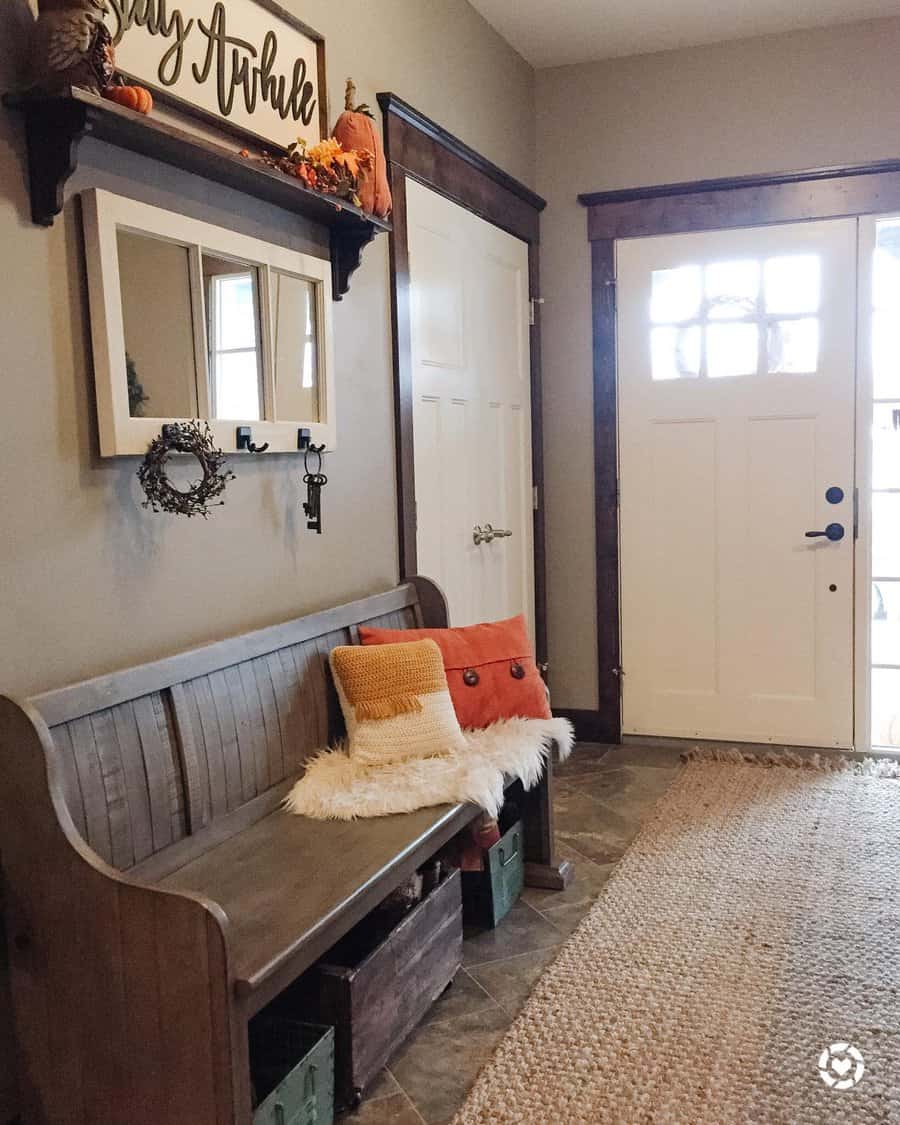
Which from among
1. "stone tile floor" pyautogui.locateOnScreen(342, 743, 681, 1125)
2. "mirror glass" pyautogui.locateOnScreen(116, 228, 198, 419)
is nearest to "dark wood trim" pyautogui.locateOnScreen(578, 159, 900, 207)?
"stone tile floor" pyautogui.locateOnScreen(342, 743, 681, 1125)

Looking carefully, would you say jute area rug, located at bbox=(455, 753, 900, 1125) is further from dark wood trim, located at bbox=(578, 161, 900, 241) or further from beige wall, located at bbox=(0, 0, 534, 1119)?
dark wood trim, located at bbox=(578, 161, 900, 241)

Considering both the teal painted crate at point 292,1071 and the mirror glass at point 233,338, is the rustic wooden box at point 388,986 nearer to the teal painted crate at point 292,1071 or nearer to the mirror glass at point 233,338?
the teal painted crate at point 292,1071

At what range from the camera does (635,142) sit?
4285 mm

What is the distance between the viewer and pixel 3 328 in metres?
1.76

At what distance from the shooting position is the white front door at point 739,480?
410 cm

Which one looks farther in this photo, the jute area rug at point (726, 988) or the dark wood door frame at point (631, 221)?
the dark wood door frame at point (631, 221)

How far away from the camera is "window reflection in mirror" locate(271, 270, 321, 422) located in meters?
2.51

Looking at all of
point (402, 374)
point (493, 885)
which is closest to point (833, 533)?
point (402, 374)

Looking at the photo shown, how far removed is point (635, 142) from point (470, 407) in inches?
56.7

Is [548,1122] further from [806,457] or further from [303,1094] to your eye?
[806,457]

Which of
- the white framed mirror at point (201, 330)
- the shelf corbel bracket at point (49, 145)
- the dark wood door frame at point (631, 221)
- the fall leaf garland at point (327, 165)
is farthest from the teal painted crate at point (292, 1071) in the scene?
the dark wood door frame at point (631, 221)

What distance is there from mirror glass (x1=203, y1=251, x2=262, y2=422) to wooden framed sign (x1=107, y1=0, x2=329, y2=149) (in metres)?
0.32

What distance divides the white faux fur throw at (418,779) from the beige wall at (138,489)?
40 cm

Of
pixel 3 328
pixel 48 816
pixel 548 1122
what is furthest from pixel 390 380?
pixel 548 1122
